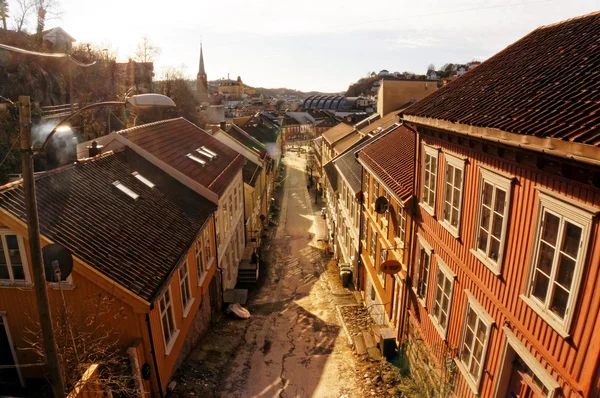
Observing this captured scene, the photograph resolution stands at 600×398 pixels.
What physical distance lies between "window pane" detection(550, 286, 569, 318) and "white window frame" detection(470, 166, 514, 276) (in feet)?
4.28

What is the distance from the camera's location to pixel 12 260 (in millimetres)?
8672

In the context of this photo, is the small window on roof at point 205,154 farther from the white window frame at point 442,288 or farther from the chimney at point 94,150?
the white window frame at point 442,288

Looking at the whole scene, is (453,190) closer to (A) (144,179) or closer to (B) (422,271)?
(B) (422,271)

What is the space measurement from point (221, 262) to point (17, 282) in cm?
976

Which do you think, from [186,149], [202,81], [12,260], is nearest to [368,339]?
[12,260]

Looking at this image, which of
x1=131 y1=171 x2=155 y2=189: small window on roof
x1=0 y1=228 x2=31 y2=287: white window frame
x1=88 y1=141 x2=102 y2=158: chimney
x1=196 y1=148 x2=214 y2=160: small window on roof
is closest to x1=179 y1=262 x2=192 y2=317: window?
x1=131 y1=171 x2=155 y2=189: small window on roof

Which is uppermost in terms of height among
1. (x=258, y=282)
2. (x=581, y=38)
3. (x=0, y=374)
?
(x=581, y=38)

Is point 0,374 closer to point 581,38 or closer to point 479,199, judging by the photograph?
point 479,199

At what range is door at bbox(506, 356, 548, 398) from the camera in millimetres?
5829

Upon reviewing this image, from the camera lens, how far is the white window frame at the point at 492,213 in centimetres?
632

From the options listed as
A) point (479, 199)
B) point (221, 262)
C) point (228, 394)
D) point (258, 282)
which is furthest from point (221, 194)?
point (479, 199)

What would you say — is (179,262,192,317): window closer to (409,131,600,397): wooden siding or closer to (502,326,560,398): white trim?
(409,131,600,397): wooden siding

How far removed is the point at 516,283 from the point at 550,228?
1.25 metres

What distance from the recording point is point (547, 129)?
16.4ft
